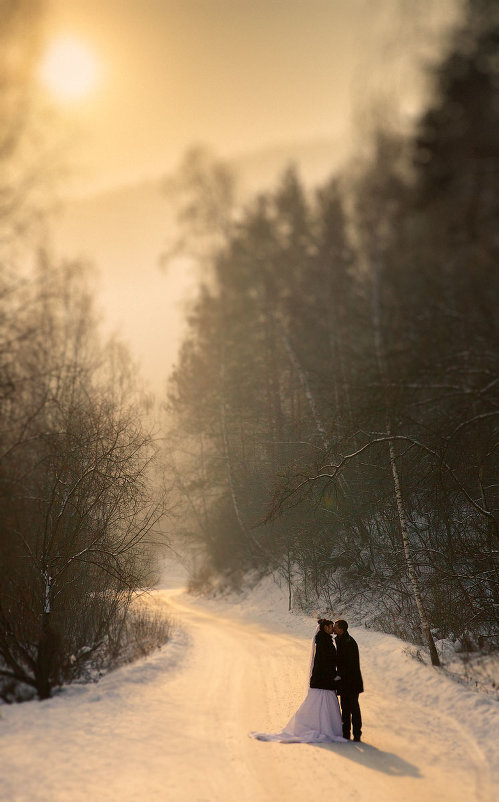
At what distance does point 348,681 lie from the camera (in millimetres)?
8359

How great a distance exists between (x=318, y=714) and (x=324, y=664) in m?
0.68

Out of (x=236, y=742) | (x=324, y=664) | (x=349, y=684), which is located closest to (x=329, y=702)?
(x=349, y=684)

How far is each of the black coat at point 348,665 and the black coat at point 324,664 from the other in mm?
107

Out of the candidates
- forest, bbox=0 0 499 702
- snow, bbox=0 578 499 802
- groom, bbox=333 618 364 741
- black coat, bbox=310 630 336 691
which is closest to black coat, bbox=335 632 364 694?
groom, bbox=333 618 364 741

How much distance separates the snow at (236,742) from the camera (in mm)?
6141

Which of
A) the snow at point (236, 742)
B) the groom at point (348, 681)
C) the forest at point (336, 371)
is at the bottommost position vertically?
the snow at point (236, 742)

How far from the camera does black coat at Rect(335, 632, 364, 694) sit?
831 cm

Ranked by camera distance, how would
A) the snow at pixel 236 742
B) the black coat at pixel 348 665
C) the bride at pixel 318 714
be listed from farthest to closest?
the black coat at pixel 348 665
the bride at pixel 318 714
the snow at pixel 236 742

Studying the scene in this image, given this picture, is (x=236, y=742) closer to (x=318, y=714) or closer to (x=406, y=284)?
(x=318, y=714)

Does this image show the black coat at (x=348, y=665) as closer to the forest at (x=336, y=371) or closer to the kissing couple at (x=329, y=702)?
the kissing couple at (x=329, y=702)

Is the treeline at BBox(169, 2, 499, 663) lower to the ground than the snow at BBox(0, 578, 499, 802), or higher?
higher

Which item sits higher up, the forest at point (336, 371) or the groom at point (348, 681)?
the forest at point (336, 371)

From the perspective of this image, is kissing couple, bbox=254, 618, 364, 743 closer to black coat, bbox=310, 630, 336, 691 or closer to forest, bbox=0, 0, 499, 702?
black coat, bbox=310, 630, 336, 691

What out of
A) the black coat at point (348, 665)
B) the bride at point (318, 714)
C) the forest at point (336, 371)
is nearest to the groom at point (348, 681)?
the black coat at point (348, 665)
